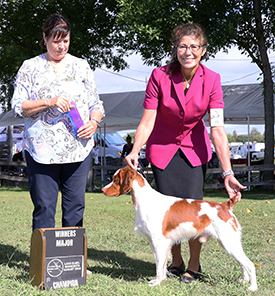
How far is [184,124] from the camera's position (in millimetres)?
3600

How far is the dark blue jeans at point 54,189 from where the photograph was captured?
11.6 feet

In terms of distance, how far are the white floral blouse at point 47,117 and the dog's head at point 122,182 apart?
413mm

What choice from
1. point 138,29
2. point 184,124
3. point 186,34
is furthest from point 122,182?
point 138,29

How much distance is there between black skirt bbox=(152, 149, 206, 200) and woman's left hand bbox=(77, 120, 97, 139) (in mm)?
724

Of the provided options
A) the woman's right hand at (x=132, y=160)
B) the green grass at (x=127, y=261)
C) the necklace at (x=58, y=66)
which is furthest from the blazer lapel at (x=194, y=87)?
the green grass at (x=127, y=261)

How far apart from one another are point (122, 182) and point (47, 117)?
903 mm

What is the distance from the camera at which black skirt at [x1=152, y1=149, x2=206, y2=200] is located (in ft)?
12.2

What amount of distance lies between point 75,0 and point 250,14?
663 centimetres

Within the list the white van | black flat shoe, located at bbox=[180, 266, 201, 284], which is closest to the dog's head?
black flat shoe, located at bbox=[180, 266, 201, 284]

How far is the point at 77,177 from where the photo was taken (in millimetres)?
3686

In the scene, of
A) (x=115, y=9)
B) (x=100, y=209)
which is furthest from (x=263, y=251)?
(x=115, y=9)

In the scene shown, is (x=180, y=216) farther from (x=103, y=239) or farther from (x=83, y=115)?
(x=103, y=239)

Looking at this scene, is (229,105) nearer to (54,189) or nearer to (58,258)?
(54,189)

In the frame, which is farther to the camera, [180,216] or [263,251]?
[263,251]
